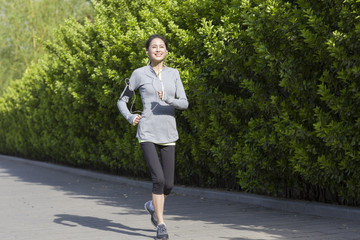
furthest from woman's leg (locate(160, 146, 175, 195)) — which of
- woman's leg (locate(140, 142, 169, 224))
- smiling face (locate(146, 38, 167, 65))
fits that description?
smiling face (locate(146, 38, 167, 65))

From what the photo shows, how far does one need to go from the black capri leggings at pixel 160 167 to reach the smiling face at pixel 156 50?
96 cm

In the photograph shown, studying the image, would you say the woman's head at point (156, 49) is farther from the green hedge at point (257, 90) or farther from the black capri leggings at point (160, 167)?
the green hedge at point (257, 90)

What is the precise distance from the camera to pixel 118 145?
13.2 metres

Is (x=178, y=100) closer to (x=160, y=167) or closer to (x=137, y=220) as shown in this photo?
(x=160, y=167)

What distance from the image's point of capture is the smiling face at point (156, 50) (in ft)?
20.2

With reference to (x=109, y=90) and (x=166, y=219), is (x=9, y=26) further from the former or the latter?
(x=166, y=219)

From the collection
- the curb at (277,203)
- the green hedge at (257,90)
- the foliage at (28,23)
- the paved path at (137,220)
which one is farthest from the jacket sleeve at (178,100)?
the foliage at (28,23)

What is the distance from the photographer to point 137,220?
7.62m

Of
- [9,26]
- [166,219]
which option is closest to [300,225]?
[166,219]

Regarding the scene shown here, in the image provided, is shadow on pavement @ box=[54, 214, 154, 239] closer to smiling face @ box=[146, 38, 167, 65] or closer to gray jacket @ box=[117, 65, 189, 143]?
gray jacket @ box=[117, 65, 189, 143]

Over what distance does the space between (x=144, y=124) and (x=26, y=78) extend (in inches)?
785

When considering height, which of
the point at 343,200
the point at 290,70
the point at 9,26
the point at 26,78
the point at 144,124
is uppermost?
the point at 9,26

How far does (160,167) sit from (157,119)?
53 cm

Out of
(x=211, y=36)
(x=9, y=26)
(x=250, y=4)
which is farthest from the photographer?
(x=9, y=26)
